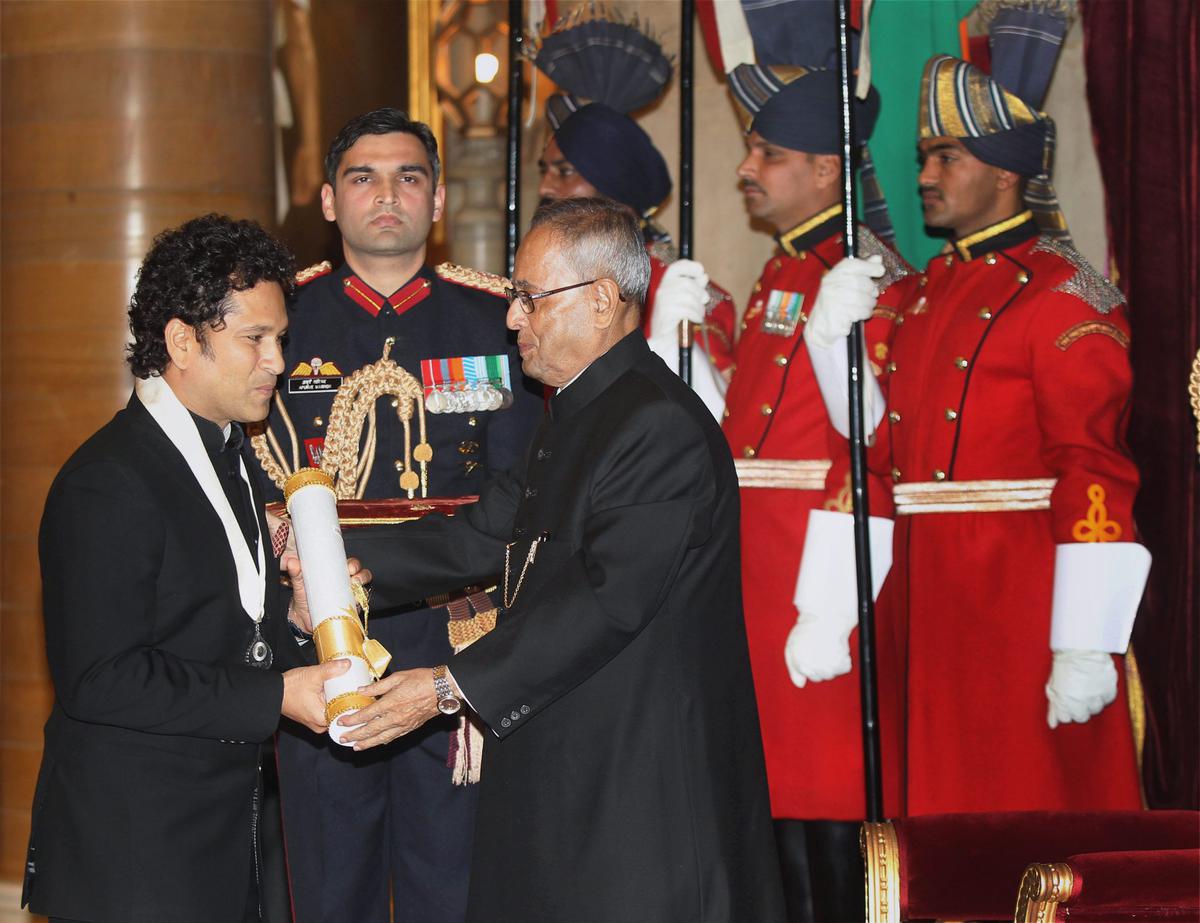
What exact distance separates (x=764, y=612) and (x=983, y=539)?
0.63 meters

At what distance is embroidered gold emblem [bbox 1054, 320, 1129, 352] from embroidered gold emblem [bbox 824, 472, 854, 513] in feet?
2.03

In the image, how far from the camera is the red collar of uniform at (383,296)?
10.6ft

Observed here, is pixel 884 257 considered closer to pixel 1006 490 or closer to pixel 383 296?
pixel 1006 490

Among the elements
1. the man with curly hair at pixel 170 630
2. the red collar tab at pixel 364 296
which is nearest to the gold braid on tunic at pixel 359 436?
the red collar tab at pixel 364 296

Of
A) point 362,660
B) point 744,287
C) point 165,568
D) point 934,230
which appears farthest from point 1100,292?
point 165,568

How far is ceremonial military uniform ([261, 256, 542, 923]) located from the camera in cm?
300

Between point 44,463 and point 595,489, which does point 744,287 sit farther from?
point 595,489

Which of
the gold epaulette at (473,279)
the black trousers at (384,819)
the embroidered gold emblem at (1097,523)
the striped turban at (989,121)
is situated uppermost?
the striped turban at (989,121)

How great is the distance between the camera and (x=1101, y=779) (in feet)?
11.5

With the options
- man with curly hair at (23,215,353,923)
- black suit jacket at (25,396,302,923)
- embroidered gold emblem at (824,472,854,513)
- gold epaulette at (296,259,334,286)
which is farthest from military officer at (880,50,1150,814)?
black suit jacket at (25,396,302,923)

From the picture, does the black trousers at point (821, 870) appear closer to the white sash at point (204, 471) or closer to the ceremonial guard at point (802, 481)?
the ceremonial guard at point (802, 481)

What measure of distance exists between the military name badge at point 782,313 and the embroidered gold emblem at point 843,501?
47cm

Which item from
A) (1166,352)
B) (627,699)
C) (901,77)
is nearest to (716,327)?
(901,77)

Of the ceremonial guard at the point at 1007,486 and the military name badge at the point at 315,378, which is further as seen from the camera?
the ceremonial guard at the point at 1007,486
